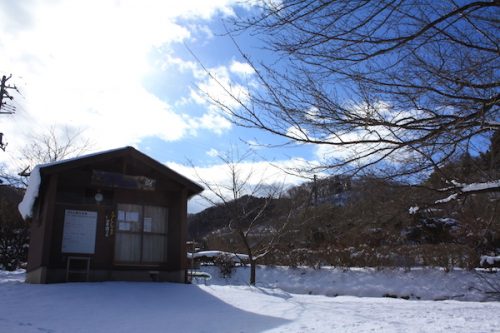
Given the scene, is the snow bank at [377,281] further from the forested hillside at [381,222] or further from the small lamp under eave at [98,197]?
the small lamp under eave at [98,197]

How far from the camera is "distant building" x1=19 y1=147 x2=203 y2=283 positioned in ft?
38.0

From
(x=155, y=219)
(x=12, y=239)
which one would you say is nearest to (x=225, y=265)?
(x=12, y=239)

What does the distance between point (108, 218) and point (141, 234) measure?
0.96 metres

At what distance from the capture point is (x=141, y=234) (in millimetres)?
12531

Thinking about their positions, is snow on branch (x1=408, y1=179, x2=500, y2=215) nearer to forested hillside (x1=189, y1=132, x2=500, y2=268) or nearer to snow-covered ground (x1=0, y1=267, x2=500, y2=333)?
forested hillside (x1=189, y1=132, x2=500, y2=268)

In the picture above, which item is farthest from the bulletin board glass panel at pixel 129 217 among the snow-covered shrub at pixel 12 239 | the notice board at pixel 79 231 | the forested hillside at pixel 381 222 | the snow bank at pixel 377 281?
the snow-covered shrub at pixel 12 239

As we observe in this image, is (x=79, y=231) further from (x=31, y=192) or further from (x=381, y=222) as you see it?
(x=381, y=222)

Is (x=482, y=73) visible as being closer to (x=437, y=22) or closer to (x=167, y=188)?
(x=437, y=22)

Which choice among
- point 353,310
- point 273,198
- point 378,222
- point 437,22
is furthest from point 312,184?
point 273,198

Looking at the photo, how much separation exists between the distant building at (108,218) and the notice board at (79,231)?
0.02 metres

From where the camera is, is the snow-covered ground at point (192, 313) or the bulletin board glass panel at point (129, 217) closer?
the snow-covered ground at point (192, 313)

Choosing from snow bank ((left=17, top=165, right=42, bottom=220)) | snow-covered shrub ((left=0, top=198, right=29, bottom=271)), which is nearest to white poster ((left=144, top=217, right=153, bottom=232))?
snow bank ((left=17, top=165, right=42, bottom=220))

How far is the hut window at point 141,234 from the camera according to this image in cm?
1228

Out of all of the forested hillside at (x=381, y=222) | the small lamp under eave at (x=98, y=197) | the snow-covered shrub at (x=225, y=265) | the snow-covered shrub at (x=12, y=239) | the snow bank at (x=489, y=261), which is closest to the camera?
the forested hillside at (x=381, y=222)
